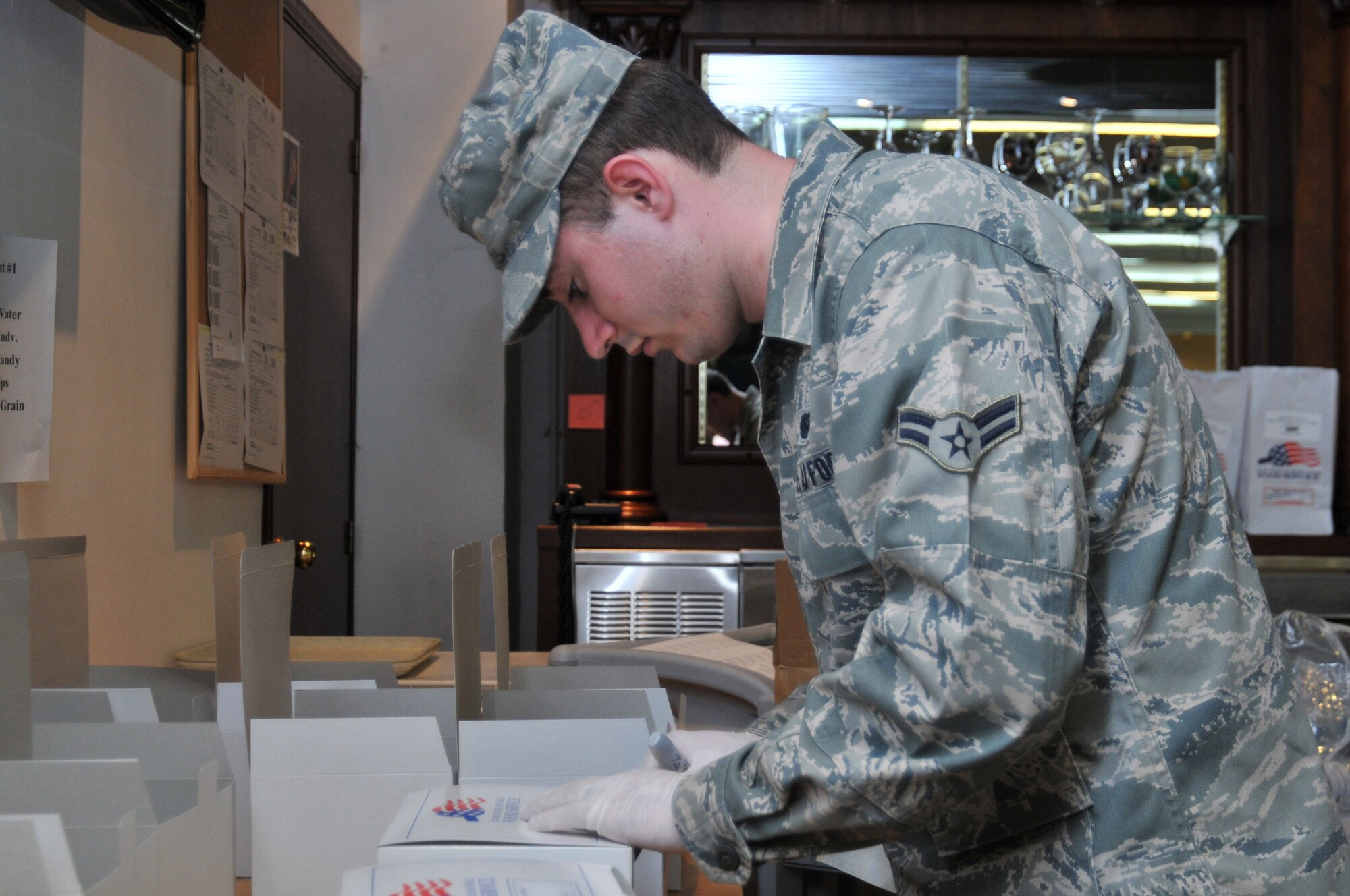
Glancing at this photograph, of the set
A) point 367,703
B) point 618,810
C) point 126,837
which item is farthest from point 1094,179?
point 126,837

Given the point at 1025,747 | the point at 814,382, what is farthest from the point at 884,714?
the point at 814,382

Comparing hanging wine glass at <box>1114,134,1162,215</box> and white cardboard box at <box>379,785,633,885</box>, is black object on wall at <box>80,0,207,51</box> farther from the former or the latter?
hanging wine glass at <box>1114,134,1162,215</box>

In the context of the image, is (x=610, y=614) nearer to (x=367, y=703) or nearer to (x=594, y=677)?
(x=594, y=677)

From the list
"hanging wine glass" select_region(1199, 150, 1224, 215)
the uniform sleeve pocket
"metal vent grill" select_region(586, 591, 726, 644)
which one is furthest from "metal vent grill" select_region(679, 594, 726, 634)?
the uniform sleeve pocket

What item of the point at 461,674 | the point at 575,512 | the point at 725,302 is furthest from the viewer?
the point at 575,512

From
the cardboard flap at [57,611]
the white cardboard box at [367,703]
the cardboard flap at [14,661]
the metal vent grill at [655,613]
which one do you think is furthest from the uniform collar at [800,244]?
the metal vent grill at [655,613]

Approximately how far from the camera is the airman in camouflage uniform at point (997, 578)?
0.61 metres

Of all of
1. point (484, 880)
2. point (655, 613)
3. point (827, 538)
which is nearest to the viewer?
point (484, 880)

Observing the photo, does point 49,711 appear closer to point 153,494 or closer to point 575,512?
point 153,494

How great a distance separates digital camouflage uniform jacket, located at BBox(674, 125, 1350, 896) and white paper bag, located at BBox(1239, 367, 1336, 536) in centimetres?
252

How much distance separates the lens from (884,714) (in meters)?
0.64

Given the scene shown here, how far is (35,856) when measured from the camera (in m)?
0.52

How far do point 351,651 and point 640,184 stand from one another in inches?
47.1

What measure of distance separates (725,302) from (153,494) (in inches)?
52.8
